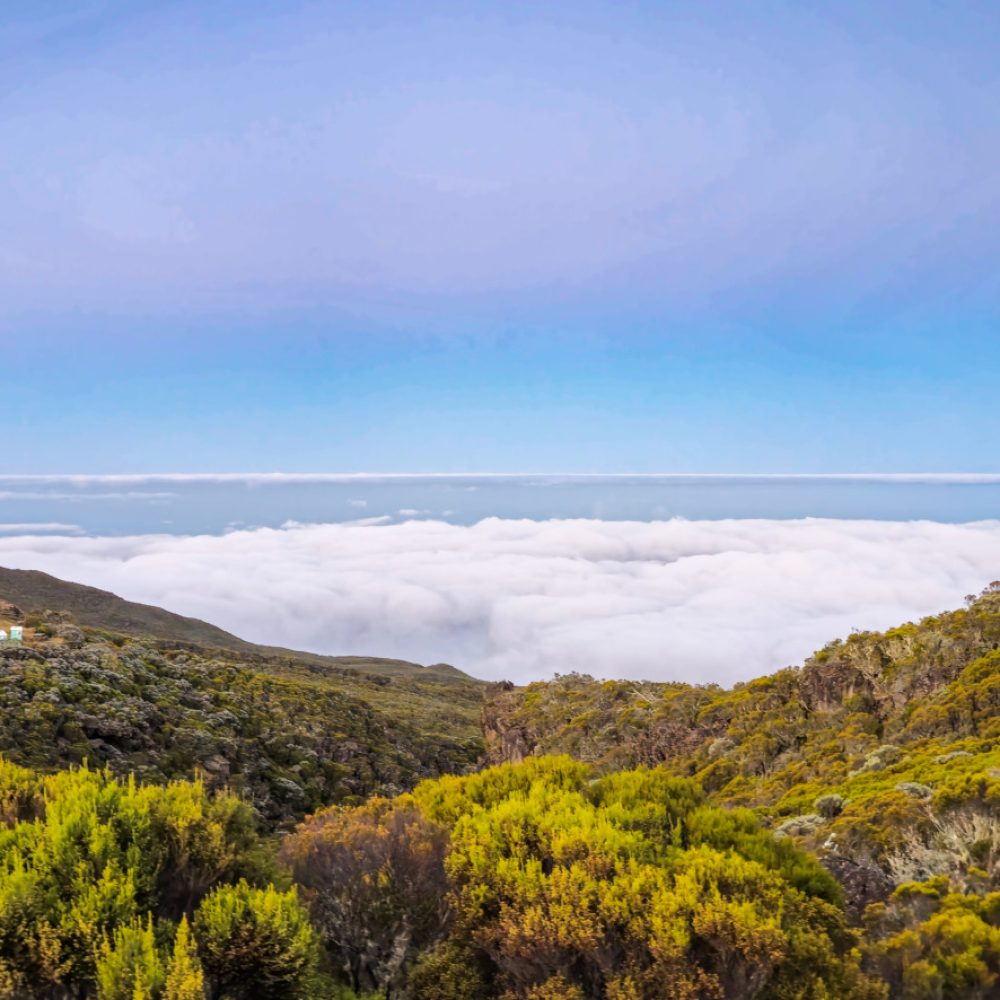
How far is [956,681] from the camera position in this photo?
19.0 meters

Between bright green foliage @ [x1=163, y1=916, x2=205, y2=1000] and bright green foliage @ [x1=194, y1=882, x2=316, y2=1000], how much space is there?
377 mm

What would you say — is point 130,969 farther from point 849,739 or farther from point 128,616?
point 128,616

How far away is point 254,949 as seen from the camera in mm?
6395

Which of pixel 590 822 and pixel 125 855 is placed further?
pixel 590 822

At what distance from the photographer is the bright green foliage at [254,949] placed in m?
6.38

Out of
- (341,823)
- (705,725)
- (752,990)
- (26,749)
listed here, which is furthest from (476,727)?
(752,990)

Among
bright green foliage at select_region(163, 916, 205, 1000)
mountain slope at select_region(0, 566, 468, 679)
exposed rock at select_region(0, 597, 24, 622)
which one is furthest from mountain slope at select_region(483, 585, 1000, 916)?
mountain slope at select_region(0, 566, 468, 679)

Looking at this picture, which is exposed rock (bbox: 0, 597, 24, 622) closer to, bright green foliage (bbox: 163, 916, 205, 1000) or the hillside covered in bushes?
the hillside covered in bushes

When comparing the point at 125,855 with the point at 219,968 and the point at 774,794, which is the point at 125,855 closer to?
the point at 219,968

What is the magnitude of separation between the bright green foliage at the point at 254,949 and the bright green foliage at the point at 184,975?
38 centimetres

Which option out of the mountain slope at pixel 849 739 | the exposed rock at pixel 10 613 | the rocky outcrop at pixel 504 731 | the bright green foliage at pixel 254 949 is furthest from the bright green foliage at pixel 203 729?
the bright green foliage at pixel 254 949

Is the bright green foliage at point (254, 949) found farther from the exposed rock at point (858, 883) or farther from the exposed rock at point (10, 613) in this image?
the exposed rock at point (10, 613)

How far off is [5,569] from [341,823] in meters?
100

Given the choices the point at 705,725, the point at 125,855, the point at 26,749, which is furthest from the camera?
the point at 705,725
